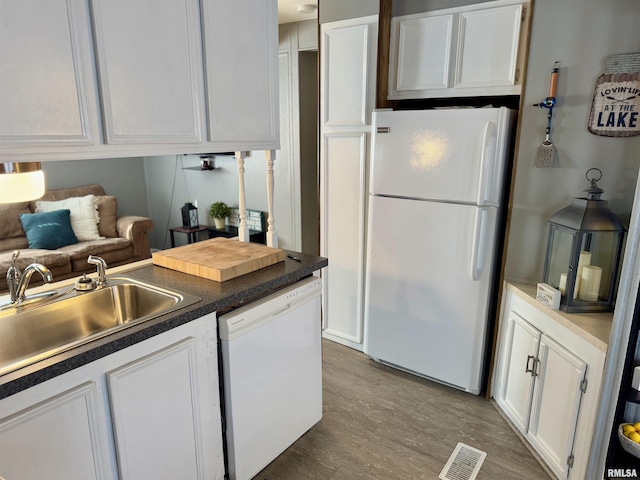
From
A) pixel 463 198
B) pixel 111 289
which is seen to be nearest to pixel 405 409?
pixel 463 198

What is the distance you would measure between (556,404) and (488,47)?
1.83 m

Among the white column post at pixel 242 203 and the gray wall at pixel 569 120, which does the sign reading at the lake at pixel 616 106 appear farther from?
the white column post at pixel 242 203

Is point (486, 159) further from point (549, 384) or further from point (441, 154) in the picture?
point (549, 384)

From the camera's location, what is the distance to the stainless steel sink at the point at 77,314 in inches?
60.6

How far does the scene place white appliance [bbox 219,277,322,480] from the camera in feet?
5.89

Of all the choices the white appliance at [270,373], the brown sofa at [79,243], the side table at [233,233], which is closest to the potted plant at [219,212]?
the side table at [233,233]

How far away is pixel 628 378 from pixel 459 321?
90 centimetres

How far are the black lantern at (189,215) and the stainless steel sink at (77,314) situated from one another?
3309 millimetres

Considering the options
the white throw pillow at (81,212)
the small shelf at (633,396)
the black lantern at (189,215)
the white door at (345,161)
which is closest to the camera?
the small shelf at (633,396)

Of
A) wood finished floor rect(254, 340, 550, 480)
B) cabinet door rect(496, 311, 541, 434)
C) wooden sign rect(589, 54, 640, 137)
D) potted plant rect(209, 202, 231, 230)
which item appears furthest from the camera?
potted plant rect(209, 202, 231, 230)

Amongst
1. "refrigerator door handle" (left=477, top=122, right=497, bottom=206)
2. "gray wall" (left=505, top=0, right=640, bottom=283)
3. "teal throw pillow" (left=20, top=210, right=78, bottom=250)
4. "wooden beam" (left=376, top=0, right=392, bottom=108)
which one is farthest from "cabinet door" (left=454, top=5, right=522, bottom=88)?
"teal throw pillow" (left=20, top=210, right=78, bottom=250)

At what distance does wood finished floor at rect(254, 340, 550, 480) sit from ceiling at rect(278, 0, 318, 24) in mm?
2848

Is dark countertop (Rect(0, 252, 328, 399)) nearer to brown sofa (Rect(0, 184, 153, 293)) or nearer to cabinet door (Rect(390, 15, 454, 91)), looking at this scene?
cabinet door (Rect(390, 15, 454, 91))

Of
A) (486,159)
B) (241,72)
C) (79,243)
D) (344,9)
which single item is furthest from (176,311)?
(79,243)
